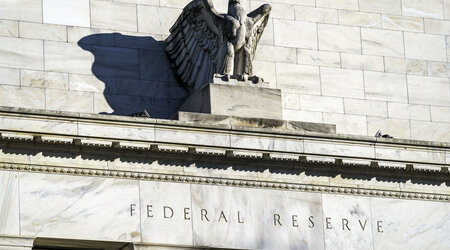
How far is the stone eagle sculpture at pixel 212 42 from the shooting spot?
36.7m

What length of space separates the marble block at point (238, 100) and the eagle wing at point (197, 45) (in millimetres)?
693

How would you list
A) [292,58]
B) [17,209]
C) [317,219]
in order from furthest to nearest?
1. [292,58]
2. [317,219]
3. [17,209]

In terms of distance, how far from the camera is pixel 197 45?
37594mm

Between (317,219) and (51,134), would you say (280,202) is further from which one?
(51,134)

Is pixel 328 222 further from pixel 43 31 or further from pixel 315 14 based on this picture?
pixel 43 31

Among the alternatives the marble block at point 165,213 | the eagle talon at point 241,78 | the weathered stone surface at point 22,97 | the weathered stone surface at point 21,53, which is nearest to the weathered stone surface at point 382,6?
the eagle talon at point 241,78

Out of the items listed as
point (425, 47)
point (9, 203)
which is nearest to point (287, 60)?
point (425, 47)

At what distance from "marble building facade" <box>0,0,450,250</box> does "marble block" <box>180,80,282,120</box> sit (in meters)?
0.35

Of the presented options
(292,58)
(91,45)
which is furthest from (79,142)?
(292,58)

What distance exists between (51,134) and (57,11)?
4.51 m

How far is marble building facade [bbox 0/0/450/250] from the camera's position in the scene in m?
33.9

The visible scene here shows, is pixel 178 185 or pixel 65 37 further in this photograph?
pixel 65 37

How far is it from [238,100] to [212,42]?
6.11 feet

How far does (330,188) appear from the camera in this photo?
118 feet
